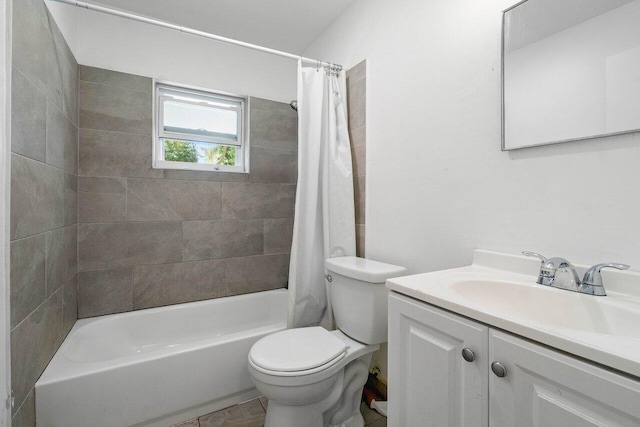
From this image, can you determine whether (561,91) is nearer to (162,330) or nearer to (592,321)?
(592,321)

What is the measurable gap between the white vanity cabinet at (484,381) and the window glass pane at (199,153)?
1.91m

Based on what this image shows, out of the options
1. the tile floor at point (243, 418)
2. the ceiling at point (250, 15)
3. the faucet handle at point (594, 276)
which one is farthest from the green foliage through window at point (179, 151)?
the faucet handle at point (594, 276)

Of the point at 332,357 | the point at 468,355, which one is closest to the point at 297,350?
the point at 332,357

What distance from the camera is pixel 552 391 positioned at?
570 millimetres

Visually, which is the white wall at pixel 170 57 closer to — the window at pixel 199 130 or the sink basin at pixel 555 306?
the window at pixel 199 130

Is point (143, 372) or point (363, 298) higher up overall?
point (363, 298)

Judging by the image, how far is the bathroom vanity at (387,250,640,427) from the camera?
1.69 feet

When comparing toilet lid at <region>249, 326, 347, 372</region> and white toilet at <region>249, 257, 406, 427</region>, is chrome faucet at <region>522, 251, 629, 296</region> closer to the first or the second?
white toilet at <region>249, 257, 406, 427</region>

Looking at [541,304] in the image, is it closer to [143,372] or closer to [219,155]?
[143,372]

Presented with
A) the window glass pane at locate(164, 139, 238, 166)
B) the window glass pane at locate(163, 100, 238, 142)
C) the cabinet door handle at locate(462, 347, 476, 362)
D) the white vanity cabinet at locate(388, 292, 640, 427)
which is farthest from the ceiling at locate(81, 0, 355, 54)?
the cabinet door handle at locate(462, 347, 476, 362)

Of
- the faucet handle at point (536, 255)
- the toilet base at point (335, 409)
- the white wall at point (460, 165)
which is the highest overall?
the white wall at point (460, 165)

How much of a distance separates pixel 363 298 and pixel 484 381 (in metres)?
0.76

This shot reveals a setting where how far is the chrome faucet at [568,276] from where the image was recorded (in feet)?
2.63

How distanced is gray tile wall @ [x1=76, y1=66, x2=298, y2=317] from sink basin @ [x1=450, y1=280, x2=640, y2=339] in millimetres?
1787
